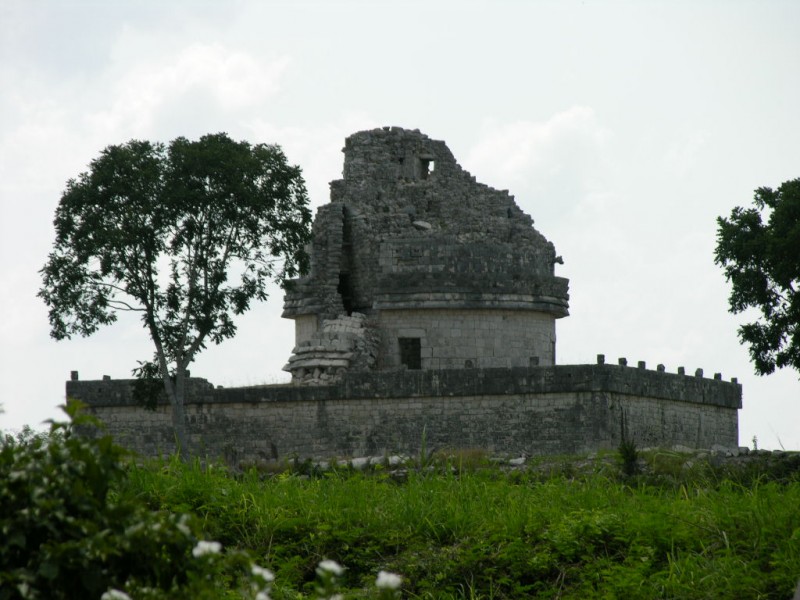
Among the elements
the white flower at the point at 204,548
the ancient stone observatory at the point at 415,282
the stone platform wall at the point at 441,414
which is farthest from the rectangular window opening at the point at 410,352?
the white flower at the point at 204,548

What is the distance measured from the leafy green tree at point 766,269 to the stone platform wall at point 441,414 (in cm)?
180

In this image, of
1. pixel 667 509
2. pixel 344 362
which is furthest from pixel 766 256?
pixel 667 509

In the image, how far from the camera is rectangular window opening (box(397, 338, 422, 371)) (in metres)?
31.6

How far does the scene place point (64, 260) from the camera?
30.0 meters

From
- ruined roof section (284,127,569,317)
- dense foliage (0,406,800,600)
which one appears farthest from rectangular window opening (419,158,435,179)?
dense foliage (0,406,800,600)

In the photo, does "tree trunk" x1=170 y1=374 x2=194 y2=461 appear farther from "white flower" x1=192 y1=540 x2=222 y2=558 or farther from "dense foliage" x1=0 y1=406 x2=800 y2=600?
"white flower" x1=192 y1=540 x2=222 y2=558

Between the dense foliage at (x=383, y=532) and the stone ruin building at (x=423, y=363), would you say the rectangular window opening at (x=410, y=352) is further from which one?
the dense foliage at (x=383, y=532)

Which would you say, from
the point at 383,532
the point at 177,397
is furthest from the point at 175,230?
the point at 383,532

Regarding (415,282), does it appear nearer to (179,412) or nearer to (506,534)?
(179,412)

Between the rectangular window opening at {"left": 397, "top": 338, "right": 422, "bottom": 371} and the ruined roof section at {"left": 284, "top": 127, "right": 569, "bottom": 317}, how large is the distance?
34.8 inches

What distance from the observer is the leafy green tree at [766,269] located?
28.9 m

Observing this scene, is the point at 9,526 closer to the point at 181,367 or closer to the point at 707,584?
Result: the point at 707,584

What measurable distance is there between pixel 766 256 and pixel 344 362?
29.6ft

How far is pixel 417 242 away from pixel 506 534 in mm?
20464
